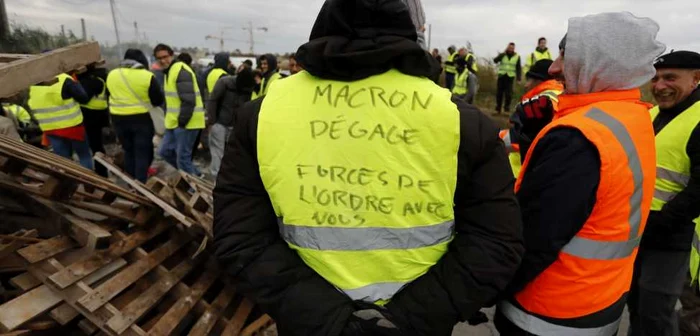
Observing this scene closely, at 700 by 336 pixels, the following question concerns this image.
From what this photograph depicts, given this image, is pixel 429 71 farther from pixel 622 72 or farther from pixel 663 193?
pixel 663 193

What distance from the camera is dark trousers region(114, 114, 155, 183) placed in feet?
18.1

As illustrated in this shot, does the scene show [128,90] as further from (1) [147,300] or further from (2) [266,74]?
(1) [147,300]

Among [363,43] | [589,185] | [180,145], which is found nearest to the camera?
[363,43]

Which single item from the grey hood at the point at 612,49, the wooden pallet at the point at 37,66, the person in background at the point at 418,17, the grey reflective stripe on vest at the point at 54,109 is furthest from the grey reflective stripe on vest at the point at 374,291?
the grey reflective stripe on vest at the point at 54,109

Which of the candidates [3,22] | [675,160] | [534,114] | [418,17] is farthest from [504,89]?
[3,22]

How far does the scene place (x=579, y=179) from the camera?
145 cm

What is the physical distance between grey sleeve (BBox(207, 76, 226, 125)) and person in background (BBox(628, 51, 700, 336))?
16.6 feet

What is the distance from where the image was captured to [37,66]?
6.96ft

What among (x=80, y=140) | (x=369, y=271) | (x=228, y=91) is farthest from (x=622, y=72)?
(x=80, y=140)

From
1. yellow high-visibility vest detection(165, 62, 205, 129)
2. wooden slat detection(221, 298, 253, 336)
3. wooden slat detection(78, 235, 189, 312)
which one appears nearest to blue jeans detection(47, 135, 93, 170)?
yellow high-visibility vest detection(165, 62, 205, 129)

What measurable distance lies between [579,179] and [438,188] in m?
0.54

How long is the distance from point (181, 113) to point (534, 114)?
4.69 m

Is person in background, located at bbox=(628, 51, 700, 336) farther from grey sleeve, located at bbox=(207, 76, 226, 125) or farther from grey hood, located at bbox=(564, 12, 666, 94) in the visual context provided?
grey sleeve, located at bbox=(207, 76, 226, 125)

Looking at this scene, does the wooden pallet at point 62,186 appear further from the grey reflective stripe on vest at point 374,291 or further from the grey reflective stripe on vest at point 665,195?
the grey reflective stripe on vest at point 665,195
